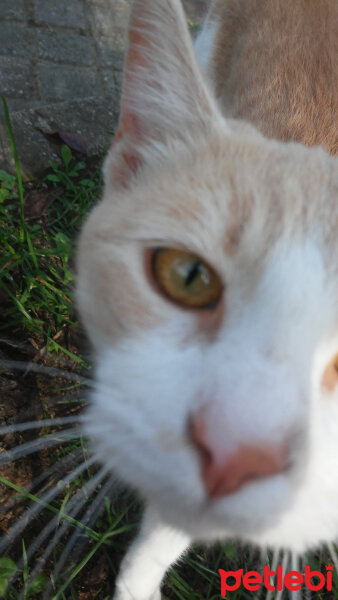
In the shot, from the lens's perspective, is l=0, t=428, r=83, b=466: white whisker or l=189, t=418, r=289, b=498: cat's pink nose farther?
l=0, t=428, r=83, b=466: white whisker

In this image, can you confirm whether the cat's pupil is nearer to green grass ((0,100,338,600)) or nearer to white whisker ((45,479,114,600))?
white whisker ((45,479,114,600))

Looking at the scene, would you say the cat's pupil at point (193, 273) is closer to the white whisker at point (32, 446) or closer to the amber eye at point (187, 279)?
the amber eye at point (187, 279)

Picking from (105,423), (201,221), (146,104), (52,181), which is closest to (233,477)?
(105,423)

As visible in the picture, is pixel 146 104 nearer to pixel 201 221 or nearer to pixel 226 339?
pixel 201 221

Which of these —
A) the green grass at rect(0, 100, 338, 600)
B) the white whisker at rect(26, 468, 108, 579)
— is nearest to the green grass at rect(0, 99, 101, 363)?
the green grass at rect(0, 100, 338, 600)

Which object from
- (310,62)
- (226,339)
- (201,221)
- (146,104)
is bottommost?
(226,339)
